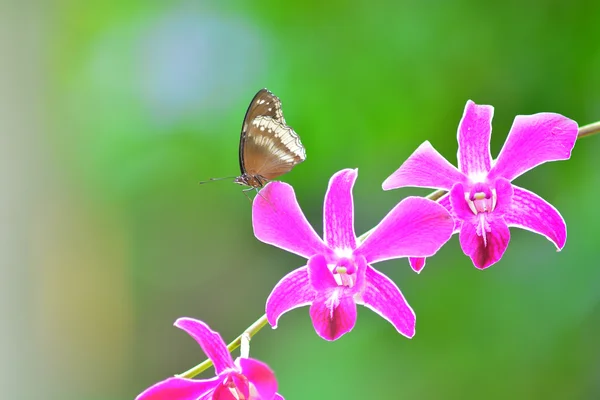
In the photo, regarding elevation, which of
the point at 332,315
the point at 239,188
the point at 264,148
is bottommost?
the point at 239,188

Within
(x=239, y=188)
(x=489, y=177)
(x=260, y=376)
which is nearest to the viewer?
(x=260, y=376)

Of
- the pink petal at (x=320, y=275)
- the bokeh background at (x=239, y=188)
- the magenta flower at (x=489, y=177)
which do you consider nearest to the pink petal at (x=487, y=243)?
the magenta flower at (x=489, y=177)

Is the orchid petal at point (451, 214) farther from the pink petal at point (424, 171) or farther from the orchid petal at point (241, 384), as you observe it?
the orchid petal at point (241, 384)

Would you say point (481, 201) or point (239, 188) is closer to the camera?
point (481, 201)

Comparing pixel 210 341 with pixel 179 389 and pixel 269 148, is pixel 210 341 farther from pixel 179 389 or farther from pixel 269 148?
pixel 269 148

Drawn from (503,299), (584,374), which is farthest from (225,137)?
(584,374)

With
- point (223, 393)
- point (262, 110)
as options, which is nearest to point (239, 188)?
point (262, 110)

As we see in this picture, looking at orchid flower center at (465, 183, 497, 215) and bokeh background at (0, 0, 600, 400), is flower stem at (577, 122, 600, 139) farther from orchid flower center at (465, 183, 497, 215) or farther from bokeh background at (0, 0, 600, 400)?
bokeh background at (0, 0, 600, 400)
